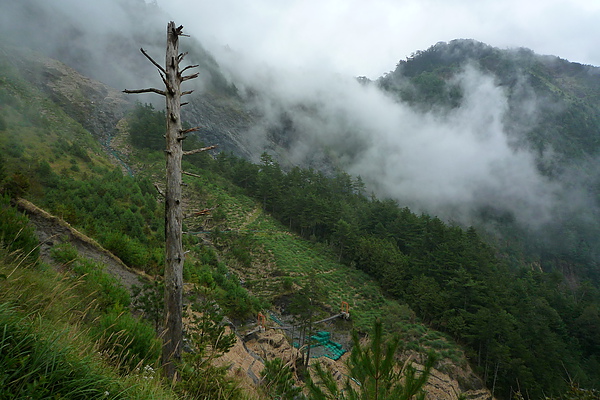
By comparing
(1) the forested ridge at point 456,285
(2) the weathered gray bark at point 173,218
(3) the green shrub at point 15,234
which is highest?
(2) the weathered gray bark at point 173,218

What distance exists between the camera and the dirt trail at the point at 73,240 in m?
8.51

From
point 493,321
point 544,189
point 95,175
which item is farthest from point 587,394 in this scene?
point 544,189

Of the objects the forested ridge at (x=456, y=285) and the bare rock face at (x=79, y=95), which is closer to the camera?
the forested ridge at (x=456, y=285)

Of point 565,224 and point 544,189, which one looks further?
point 544,189

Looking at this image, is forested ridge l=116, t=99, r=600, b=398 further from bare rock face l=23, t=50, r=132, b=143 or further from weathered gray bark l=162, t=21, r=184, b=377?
weathered gray bark l=162, t=21, r=184, b=377

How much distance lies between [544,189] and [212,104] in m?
102

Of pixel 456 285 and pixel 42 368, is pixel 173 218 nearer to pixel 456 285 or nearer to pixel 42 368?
pixel 42 368

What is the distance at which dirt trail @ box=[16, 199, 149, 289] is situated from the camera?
27.9 ft

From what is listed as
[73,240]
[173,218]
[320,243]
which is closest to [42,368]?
[173,218]

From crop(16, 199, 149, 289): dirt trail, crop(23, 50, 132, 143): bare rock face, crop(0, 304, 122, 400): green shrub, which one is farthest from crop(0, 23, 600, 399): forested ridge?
crop(23, 50, 132, 143): bare rock face

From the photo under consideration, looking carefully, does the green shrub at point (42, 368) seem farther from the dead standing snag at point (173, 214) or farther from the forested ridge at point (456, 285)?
the forested ridge at point (456, 285)

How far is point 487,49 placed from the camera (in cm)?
13338

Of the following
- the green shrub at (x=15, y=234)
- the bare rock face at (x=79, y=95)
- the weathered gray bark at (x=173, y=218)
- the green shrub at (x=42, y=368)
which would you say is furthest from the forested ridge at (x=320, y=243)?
the bare rock face at (x=79, y=95)

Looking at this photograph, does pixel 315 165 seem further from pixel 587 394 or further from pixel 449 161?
pixel 587 394
